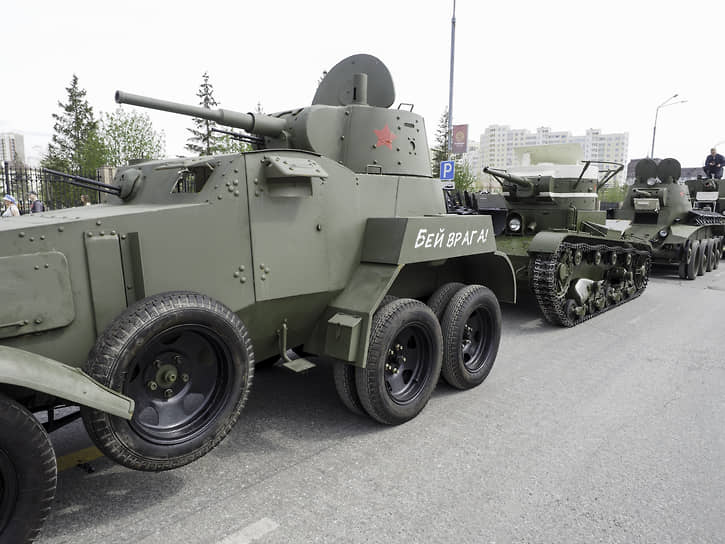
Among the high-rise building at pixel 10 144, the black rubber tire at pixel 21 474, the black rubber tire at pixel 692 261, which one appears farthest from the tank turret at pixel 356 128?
the high-rise building at pixel 10 144

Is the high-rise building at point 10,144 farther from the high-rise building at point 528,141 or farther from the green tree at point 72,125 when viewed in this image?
the high-rise building at point 528,141

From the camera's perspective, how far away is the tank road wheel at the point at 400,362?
4039mm

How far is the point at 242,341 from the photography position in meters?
3.27

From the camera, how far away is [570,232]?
27.6ft

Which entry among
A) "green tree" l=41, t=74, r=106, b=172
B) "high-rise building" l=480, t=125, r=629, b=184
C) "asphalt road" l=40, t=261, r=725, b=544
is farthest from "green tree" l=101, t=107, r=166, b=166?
"high-rise building" l=480, t=125, r=629, b=184

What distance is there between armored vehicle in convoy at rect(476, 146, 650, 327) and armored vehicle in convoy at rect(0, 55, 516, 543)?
3.44 meters

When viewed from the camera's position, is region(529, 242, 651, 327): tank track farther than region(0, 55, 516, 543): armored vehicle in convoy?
Yes

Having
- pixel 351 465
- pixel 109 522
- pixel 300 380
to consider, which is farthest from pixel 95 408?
pixel 300 380

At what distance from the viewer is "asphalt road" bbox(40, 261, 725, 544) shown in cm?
298

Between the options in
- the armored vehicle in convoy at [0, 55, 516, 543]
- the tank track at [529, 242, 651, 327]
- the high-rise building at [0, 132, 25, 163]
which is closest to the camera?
the armored vehicle in convoy at [0, 55, 516, 543]

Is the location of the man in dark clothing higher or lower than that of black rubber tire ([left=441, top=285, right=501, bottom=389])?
higher

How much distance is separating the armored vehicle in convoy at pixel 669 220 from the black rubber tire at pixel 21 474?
1342cm

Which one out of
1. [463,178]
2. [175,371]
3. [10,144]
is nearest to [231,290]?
[175,371]

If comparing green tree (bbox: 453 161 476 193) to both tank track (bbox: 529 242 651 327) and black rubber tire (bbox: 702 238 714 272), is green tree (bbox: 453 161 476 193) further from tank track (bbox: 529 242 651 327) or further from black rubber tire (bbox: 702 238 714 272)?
tank track (bbox: 529 242 651 327)
